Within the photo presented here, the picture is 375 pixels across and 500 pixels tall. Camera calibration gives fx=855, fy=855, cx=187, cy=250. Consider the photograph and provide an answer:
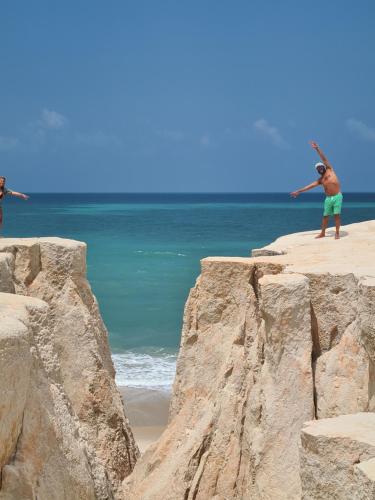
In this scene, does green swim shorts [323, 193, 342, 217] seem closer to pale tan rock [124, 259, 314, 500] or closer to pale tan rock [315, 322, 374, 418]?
pale tan rock [124, 259, 314, 500]

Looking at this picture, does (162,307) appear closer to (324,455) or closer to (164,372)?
(164,372)

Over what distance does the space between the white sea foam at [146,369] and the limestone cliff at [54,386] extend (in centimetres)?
636

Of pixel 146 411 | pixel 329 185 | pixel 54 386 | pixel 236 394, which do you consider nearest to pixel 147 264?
pixel 146 411

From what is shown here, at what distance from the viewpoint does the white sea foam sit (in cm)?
1680

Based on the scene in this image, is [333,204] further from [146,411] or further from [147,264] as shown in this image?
[147,264]

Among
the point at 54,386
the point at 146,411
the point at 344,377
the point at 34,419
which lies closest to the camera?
the point at 34,419

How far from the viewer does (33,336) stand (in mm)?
6594

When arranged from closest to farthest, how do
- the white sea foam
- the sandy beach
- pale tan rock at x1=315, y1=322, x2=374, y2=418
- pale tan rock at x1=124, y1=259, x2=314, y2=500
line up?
pale tan rock at x1=315, y1=322, x2=374, y2=418
pale tan rock at x1=124, y1=259, x2=314, y2=500
the sandy beach
the white sea foam

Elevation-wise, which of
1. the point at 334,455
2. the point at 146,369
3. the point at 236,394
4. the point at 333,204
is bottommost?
the point at 146,369

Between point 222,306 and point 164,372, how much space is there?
325 inches

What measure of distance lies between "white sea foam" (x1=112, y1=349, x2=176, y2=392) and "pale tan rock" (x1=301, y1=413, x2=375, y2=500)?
10.2 meters

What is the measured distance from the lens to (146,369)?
18.0 m

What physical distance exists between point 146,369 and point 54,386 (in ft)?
37.1

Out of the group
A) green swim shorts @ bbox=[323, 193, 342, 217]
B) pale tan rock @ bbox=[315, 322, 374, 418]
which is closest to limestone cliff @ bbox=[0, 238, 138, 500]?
pale tan rock @ bbox=[315, 322, 374, 418]
